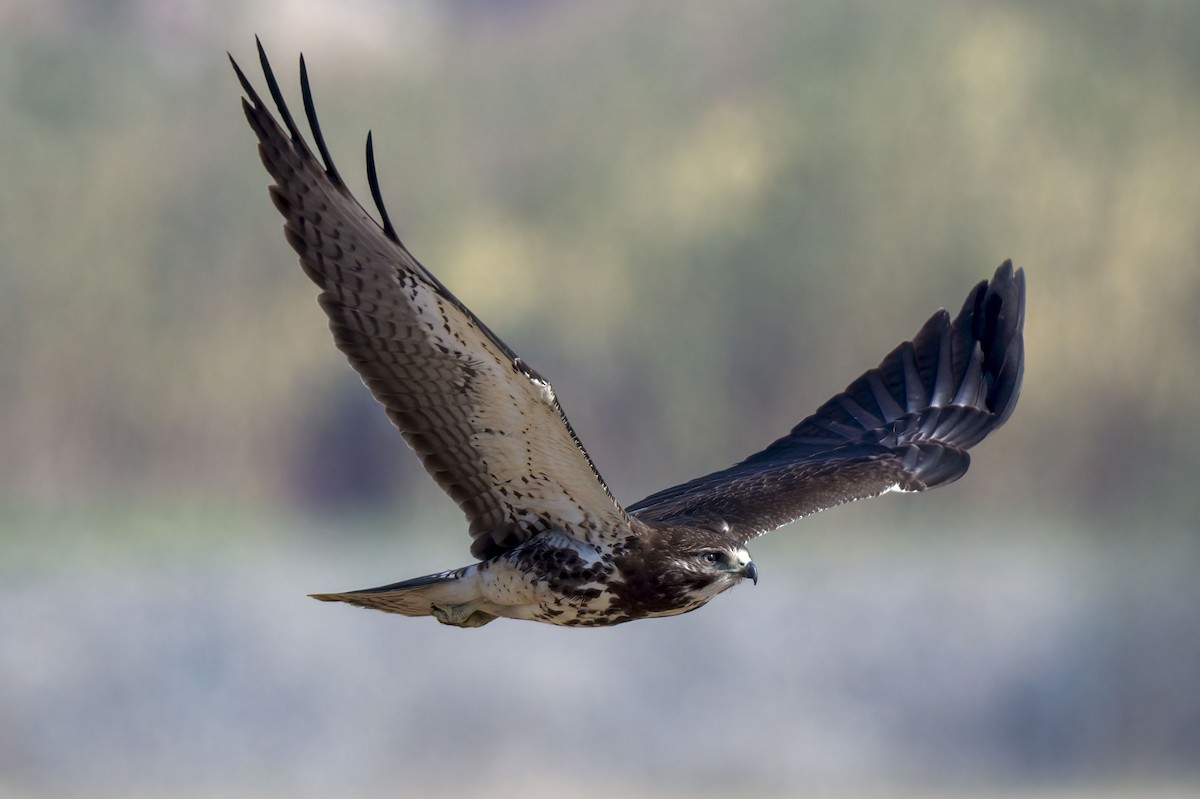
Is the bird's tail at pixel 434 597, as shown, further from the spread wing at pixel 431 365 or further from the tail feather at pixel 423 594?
the spread wing at pixel 431 365

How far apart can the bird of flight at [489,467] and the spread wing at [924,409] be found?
17.1 inches

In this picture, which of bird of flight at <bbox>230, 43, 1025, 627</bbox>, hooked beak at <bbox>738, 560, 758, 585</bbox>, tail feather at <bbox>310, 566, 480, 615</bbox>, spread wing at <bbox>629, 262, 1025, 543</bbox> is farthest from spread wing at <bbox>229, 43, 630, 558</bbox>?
spread wing at <bbox>629, 262, 1025, 543</bbox>

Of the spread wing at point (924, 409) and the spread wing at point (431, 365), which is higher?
the spread wing at point (924, 409)

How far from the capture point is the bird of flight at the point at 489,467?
5.05 m

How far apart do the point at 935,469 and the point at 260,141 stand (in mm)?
4044

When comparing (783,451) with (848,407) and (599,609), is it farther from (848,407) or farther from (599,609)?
(599,609)

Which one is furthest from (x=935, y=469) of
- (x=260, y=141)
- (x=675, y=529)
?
(x=260, y=141)

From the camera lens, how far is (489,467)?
570 centimetres

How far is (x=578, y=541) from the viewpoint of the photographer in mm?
5727

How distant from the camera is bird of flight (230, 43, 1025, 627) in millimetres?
5051

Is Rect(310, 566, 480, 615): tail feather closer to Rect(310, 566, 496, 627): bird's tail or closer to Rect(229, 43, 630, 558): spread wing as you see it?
Rect(310, 566, 496, 627): bird's tail

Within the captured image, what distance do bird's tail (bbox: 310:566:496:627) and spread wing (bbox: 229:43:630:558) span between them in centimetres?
23

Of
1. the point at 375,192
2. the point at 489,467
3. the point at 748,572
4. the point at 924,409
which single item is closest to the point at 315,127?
the point at 375,192

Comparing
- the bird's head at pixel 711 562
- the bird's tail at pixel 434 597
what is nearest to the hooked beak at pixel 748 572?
the bird's head at pixel 711 562
